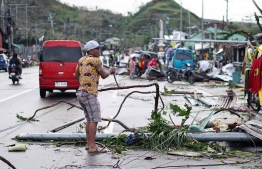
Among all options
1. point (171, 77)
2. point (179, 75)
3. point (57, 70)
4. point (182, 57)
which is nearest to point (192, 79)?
point (171, 77)

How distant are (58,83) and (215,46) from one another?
4012 centimetres

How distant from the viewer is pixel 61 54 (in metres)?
20.5

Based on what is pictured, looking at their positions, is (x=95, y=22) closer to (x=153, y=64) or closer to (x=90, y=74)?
(x=153, y=64)

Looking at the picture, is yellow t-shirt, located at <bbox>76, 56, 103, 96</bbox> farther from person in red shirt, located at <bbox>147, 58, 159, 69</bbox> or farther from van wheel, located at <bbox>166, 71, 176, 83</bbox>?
person in red shirt, located at <bbox>147, 58, 159, 69</bbox>

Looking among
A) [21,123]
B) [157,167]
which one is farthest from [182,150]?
[21,123]

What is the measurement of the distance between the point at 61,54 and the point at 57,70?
0.82 metres

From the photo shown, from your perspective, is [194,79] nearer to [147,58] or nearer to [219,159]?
[147,58]

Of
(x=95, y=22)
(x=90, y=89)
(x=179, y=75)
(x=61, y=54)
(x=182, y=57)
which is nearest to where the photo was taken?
(x=90, y=89)

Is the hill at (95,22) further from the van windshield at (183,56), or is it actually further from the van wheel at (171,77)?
the van wheel at (171,77)

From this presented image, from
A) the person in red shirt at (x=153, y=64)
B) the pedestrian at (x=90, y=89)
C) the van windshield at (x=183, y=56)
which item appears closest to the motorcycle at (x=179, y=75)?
the person in red shirt at (x=153, y=64)

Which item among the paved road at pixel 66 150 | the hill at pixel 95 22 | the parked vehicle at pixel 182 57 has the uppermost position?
the hill at pixel 95 22

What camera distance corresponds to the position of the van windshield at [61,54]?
801 inches

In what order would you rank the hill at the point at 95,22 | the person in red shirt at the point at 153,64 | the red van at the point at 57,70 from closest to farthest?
Result: 1. the red van at the point at 57,70
2. the person in red shirt at the point at 153,64
3. the hill at the point at 95,22

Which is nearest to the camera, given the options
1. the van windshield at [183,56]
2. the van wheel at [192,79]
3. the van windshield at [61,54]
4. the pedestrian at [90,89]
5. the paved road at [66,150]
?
the paved road at [66,150]
